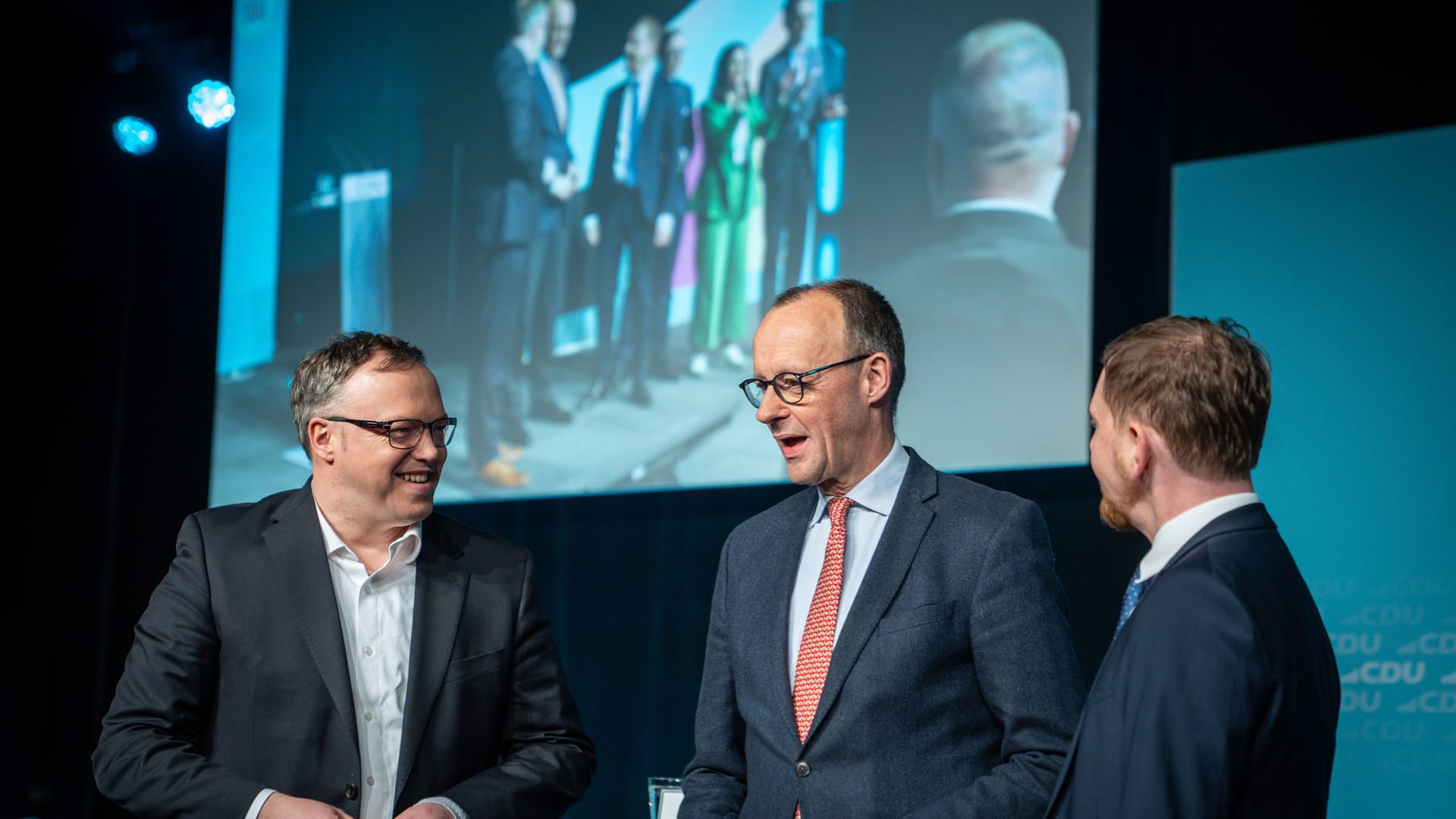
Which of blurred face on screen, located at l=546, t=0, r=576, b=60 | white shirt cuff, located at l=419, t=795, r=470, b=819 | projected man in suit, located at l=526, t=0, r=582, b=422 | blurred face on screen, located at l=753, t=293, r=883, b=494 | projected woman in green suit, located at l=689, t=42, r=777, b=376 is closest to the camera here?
white shirt cuff, located at l=419, t=795, r=470, b=819

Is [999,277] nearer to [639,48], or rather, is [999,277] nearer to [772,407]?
[639,48]

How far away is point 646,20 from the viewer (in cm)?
502

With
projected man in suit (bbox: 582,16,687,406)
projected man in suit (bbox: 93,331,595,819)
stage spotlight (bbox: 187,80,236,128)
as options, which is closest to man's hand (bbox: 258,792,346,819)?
projected man in suit (bbox: 93,331,595,819)

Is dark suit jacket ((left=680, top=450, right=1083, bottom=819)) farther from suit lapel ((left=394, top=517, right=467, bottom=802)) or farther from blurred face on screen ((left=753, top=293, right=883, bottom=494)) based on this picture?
suit lapel ((left=394, top=517, right=467, bottom=802))

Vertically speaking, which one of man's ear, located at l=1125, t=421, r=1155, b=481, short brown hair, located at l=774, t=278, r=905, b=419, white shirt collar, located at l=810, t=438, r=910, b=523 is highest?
short brown hair, located at l=774, t=278, r=905, b=419

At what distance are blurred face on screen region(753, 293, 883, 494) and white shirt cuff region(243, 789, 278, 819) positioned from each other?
3.59ft

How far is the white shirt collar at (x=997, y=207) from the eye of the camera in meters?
4.13

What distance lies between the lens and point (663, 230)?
491 cm

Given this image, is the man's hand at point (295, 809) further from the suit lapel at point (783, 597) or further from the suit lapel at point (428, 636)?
the suit lapel at point (783, 597)

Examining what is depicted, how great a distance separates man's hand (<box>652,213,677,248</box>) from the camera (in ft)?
16.0

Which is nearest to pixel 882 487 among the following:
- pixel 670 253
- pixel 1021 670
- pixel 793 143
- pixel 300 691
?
pixel 1021 670

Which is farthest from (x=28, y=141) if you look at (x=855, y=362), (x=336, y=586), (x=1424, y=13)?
(x=1424, y=13)

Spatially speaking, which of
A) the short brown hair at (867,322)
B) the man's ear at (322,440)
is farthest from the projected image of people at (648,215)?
the man's ear at (322,440)

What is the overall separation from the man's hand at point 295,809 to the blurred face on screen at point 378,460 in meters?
0.53
